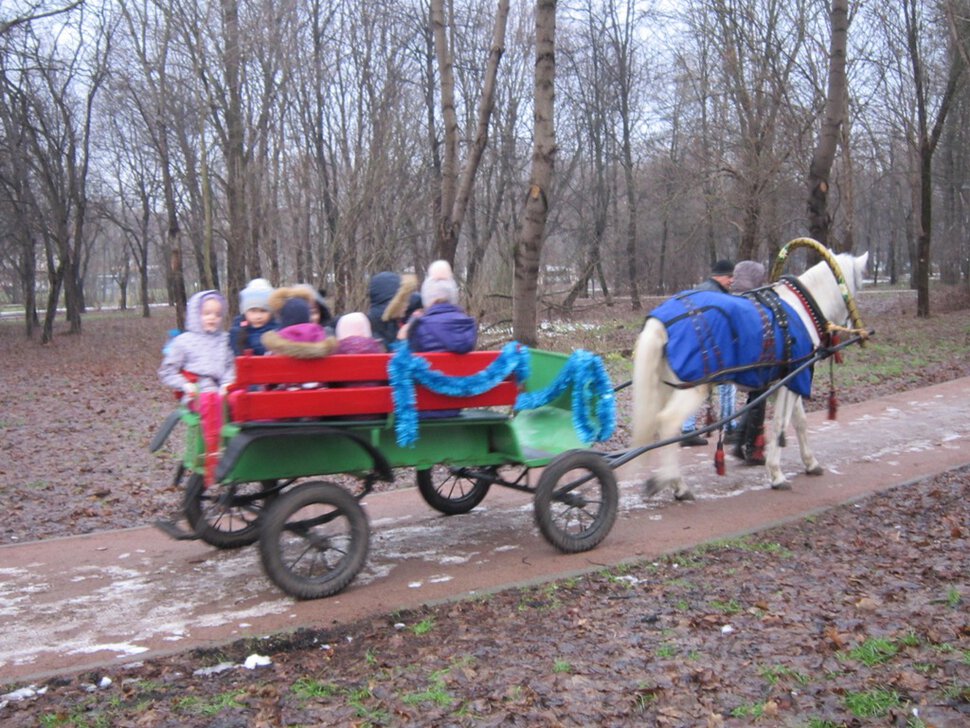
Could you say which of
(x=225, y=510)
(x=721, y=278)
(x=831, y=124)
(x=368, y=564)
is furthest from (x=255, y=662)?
(x=831, y=124)

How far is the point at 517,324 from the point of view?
13664 mm

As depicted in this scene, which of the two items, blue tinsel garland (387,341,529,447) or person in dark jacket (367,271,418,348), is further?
person in dark jacket (367,271,418,348)

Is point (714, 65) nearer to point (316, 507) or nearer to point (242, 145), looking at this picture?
point (242, 145)

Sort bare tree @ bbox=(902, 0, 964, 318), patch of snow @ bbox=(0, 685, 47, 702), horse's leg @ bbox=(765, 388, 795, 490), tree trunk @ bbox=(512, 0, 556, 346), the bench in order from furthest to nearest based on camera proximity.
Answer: bare tree @ bbox=(902, 0, 964, 318), tree trunk @ bbox=(512, 0, 556, 346), horse's leg @ bbox=(765, 388, 795, 490), the bench, patch of snow @ bbox=(0, 685, 47, 702)

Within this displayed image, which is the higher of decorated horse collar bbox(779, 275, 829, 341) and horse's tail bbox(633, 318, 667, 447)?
decorated horse collar bbox(779, 275, 829, 341)

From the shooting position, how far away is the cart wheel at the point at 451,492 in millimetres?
6914

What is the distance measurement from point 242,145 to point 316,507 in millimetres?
17515

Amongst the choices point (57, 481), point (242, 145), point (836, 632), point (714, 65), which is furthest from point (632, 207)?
point (836, 632)

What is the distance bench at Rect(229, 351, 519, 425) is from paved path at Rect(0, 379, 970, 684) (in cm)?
109

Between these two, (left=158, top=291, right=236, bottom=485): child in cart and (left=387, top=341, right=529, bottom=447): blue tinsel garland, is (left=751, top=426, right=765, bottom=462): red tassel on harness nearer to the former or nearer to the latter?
(left=387, top=341, right=529, bottom=447): blue tinsel garland

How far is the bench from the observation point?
4.99m

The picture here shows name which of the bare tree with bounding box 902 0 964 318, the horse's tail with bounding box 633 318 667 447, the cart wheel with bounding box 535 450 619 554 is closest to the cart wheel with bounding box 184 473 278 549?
the cart wheel with bounding box 535 450 619 554

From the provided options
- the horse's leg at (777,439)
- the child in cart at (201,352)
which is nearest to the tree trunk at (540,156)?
the horse's leg at (777,439)

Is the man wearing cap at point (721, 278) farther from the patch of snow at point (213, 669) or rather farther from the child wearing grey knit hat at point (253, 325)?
the patch of snow at point (213, 669)
